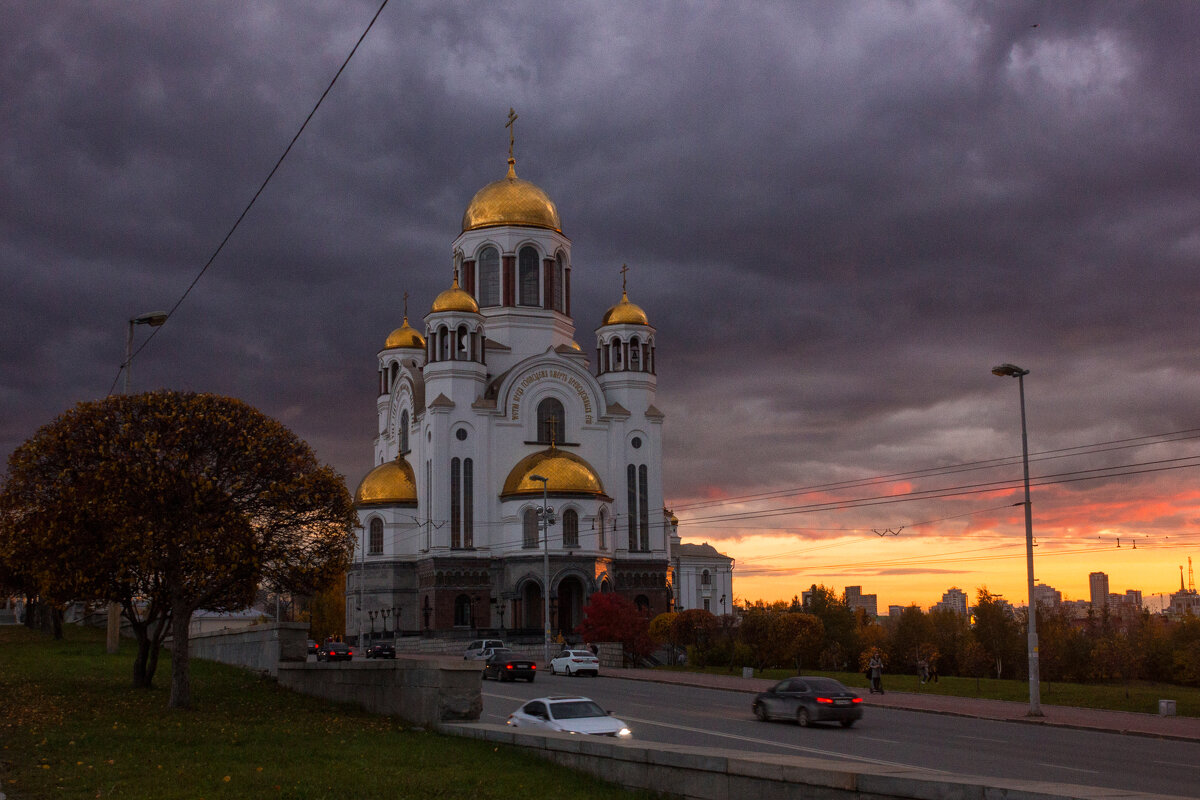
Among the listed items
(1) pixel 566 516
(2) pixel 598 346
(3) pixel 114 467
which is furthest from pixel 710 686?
(2) pixel 598 346

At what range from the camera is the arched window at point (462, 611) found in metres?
66.1

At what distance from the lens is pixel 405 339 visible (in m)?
81.2

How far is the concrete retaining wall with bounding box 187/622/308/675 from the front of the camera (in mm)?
26875

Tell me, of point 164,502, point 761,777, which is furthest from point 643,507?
point 761,777

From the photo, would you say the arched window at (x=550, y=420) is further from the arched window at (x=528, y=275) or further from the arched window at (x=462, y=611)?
the arched window at (x=462, y=611)

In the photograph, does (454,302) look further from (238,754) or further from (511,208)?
(238,754)

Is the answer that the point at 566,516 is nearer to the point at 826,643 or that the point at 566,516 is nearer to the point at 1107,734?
A: the point at 826,643

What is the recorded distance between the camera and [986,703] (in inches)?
1296

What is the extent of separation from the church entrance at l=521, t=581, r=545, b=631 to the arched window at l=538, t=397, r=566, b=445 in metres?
9.12

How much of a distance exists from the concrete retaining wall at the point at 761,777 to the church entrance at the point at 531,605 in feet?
168

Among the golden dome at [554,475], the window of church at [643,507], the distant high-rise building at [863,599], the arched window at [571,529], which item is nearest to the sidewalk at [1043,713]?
the arched window at [571,529]

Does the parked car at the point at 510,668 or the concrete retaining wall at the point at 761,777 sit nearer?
the concrete retaining wall at the point at 761,777

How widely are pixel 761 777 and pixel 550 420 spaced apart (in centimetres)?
6015

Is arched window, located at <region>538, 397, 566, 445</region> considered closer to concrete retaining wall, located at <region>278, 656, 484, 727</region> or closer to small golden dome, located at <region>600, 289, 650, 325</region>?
small golden dome, located at <region>600, 289, 650, 325</region>
